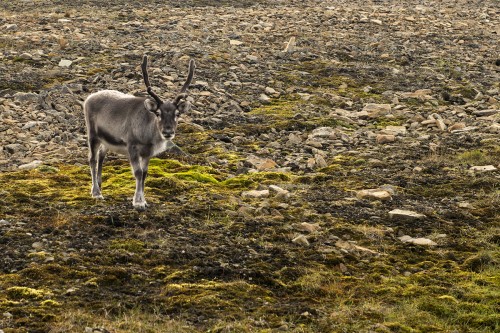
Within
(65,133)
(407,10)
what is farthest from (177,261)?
(407,10)

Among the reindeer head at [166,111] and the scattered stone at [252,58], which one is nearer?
the reindeer head at [166,111]

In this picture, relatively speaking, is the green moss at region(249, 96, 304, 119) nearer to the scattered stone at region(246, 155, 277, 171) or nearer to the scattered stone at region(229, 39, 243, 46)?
the scattered stone at region(246, 155, 277, 171)

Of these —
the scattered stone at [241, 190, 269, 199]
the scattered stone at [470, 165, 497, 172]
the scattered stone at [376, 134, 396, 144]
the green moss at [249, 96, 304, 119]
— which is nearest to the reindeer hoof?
the scattered stone at [241, 190, 269, 199]

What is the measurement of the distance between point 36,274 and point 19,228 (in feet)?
5.91

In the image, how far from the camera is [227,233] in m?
12.1

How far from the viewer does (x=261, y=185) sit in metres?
14.5

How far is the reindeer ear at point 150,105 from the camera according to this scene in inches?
506

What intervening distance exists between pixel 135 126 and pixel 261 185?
276 cm

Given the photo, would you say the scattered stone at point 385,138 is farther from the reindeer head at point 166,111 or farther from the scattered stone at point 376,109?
the reindeer head at point 166,111

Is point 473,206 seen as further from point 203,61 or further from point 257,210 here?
point 203,61

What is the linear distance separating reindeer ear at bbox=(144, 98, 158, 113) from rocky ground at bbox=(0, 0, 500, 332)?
1741 mm

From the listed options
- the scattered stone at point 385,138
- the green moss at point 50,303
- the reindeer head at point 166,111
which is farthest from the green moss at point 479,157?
the green moss at point 50,303

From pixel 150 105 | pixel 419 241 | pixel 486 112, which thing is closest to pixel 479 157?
pixel 486 112

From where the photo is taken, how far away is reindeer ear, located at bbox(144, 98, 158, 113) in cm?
1285
